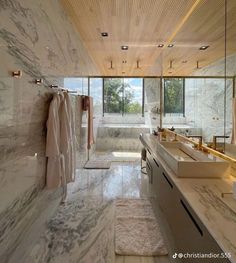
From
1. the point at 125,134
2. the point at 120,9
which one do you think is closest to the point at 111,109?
the point at 125,134

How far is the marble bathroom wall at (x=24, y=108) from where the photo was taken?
152 cm

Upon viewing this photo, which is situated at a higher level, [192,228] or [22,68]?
[22,68]

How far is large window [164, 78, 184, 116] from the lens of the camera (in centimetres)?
369

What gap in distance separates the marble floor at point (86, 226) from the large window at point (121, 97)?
4120 mm

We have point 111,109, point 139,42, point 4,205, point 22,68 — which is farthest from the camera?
point 111,109

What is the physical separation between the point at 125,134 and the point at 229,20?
17.0ft

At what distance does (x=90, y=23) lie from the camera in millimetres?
3326

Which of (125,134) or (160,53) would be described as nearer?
(160,53)

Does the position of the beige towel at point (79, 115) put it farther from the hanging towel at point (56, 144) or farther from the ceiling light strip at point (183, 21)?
the ceiling light strip at point (183, 21)

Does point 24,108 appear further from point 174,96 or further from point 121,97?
point 121,97

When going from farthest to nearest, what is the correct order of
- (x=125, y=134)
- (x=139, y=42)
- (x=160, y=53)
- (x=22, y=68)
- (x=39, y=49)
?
1. (x=125, y=134)
2. (x=160, y=53)
3. (x=139, y=42)
4. (x=39, y=49)
5. (x=22, y=68)

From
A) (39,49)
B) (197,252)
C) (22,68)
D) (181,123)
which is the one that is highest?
(39,49)

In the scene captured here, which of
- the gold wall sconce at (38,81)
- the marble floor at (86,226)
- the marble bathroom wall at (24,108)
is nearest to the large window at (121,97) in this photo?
the marble floor at (86,226)

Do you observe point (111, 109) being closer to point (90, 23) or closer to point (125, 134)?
point (125, 134)
